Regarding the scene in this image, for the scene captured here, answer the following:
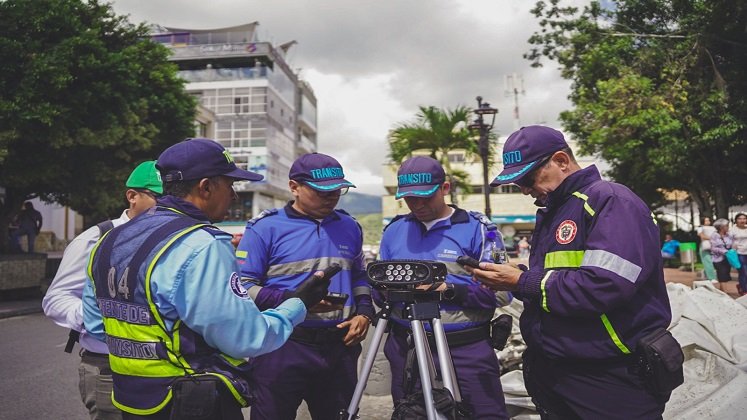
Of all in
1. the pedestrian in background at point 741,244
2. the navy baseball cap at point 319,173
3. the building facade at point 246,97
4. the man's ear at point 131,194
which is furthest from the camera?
the building facade at point 246,97

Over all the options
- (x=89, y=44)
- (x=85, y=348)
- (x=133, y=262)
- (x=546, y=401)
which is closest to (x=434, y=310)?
(x=546, y=401)

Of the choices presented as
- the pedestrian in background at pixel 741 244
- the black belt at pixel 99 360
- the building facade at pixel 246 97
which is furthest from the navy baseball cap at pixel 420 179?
the building facade at pixel 246 97

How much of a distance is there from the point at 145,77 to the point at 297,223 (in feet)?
51.5

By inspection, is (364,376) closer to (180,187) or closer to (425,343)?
(425,343)

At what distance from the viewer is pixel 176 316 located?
1781 millimetres

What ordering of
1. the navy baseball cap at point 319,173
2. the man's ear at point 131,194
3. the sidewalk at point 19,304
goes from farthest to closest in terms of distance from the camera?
the sidewalk at point 19,304 → the navy baseball cap at point 319,173 → the man's ear at point 131,194

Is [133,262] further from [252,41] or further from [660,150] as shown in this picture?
[252,41]

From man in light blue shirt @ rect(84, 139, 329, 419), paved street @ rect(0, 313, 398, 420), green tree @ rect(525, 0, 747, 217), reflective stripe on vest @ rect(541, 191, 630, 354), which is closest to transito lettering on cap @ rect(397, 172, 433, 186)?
reflective stripe on vest @ rect(541, 191, 630, 354)

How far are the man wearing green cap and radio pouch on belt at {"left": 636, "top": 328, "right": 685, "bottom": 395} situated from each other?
2.15 meters

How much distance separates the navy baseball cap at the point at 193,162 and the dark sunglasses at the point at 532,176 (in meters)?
1.20

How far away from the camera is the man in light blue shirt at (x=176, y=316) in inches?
68.9

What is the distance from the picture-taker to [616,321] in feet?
6.65

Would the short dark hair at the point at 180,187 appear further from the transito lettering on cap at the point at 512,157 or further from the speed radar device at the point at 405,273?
the transito lettering on cap at the point at 512,157

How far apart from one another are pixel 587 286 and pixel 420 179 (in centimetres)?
125
